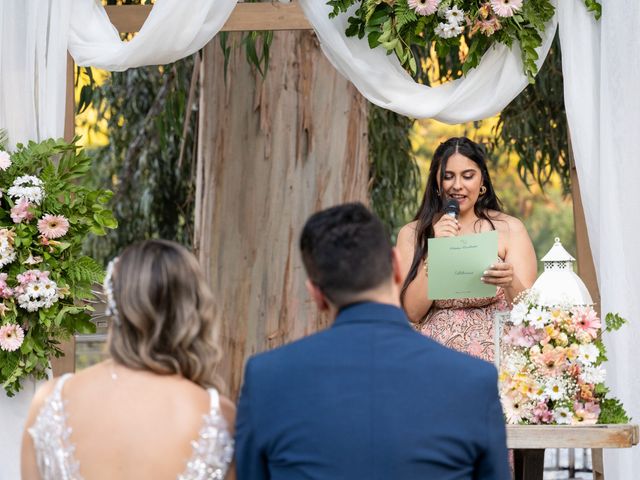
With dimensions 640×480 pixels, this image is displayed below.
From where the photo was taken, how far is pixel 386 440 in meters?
2.08

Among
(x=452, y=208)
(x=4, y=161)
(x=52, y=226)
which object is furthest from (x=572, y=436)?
(x=4, y=161)

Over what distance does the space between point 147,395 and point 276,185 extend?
359 cm

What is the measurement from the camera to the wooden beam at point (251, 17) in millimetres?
4625

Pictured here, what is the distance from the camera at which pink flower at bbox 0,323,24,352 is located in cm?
402

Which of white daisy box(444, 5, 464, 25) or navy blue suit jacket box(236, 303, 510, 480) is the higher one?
white daisy box(444, 5, 464, 25)

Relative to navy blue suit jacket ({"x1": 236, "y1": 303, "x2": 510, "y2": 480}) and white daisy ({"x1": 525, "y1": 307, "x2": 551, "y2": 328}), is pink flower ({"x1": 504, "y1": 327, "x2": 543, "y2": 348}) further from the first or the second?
navy blue suit jacket ({"x1": 236, "y1": 303, "x2": 510, "y2": 480})

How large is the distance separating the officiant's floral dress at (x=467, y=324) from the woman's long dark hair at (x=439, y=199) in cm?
16

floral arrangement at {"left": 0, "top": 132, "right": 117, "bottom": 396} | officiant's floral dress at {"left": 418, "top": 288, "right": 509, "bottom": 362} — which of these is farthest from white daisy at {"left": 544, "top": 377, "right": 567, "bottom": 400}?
floral arrangement at {"left": 0, "top": 132, "right": 117, "bottom": 396}

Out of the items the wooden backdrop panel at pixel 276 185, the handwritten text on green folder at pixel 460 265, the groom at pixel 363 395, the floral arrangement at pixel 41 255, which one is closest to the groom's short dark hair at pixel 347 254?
the groom at pixel 363 395

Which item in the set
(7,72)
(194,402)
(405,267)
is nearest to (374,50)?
(405,267)

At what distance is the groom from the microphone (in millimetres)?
1865

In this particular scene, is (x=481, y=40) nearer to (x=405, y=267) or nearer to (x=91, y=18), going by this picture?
(x=405, y=267)

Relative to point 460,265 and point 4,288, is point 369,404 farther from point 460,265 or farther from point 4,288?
point 4,288

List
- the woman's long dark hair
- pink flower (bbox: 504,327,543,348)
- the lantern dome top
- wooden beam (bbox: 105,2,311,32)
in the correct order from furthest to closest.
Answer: wooden beam (bbox: 105,2,311,32)
the woman's long dark hair
the lantern dome top
pink flower (bbox: 504,327,543,348)
